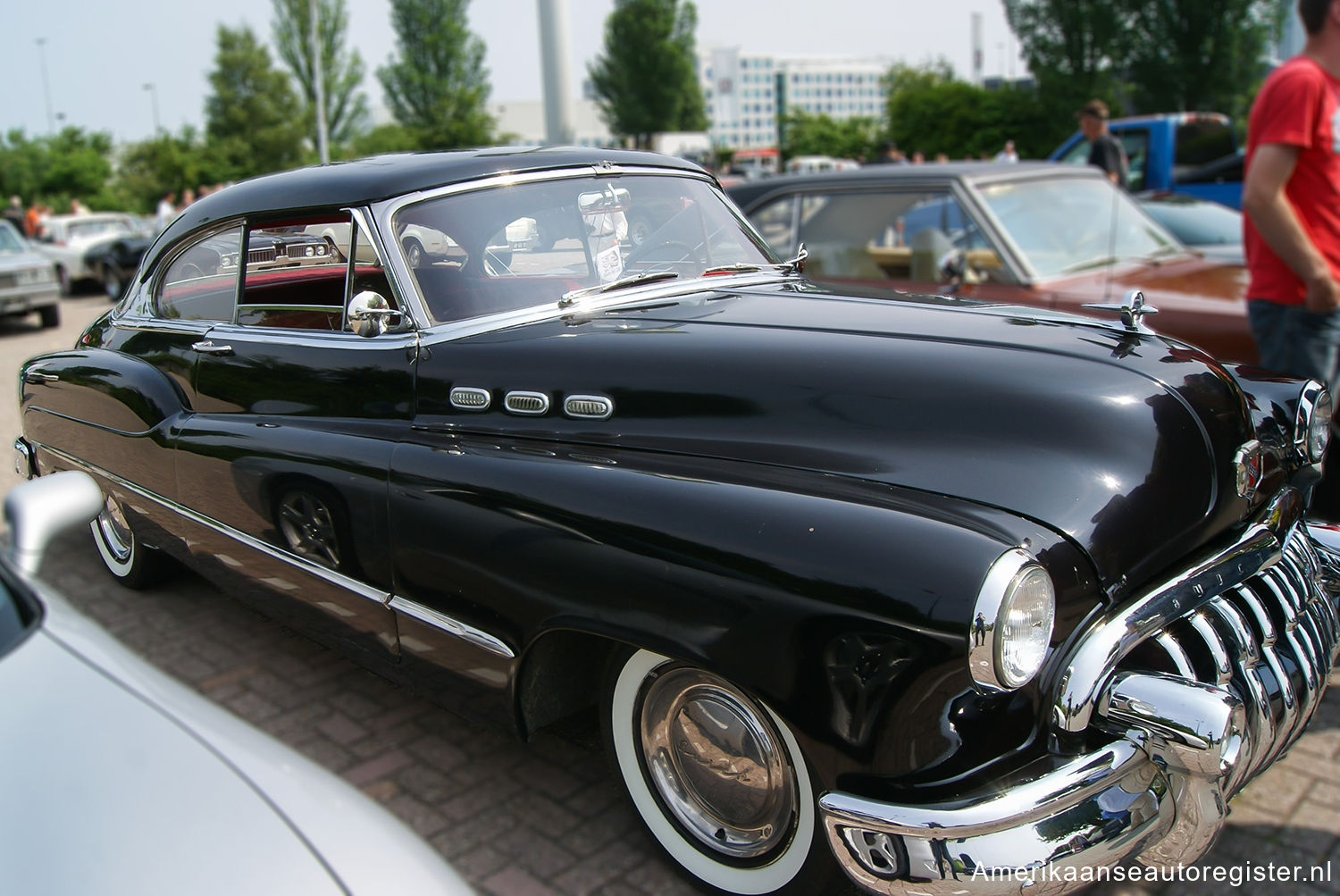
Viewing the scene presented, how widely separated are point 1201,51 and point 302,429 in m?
33.7

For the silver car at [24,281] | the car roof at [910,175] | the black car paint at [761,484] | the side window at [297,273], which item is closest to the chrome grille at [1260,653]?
the black car paint at [761,484]

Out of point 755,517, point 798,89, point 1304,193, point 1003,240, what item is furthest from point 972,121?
point 798,89

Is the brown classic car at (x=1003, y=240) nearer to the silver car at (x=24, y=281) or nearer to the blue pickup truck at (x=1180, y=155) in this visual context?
the blue pickup truck at (x=1180, y=155)

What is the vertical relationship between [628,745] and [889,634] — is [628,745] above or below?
below

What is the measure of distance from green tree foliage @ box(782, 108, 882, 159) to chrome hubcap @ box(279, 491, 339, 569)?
59480mm

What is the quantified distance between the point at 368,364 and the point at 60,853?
185 cm

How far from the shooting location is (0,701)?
4.44 ft

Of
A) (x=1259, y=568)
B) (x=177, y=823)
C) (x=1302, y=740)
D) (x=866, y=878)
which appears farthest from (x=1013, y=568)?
(x=1302, y=740)

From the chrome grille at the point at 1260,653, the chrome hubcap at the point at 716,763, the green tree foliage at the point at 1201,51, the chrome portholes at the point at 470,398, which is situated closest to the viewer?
the chrome grille at the point at 1260,653

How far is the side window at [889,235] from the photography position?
518 cm

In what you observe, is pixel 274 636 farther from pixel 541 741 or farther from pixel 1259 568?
pixel 1259 568

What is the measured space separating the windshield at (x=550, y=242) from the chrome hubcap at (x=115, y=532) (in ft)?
6.77

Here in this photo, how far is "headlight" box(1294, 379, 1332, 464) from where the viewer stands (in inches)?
105

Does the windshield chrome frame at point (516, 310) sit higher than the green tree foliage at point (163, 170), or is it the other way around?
the green tree foliage at point (163, 170)
